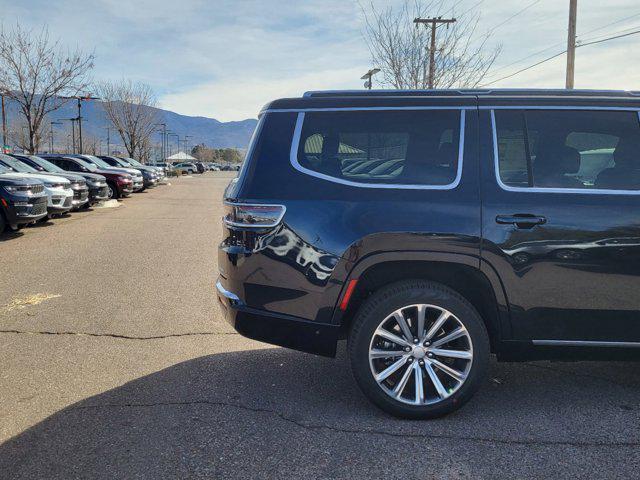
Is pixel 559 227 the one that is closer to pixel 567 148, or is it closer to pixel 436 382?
pixel 567 148

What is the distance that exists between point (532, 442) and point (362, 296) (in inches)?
51.1

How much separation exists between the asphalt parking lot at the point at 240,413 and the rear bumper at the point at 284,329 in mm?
450

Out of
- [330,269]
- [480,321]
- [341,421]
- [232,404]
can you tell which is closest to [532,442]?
[480,321]

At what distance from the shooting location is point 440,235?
332 cm

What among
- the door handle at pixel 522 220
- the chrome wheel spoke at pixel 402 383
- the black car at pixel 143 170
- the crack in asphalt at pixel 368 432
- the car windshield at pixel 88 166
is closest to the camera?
the crack in asphalt at pixel 368 432

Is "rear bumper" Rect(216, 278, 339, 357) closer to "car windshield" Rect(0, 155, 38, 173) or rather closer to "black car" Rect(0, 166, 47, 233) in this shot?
"black car" Rect(0, 166, 47, 233)

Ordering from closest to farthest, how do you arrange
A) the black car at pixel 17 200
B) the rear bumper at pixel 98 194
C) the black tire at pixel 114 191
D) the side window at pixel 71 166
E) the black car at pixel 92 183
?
the black car at pixel 17 200
the black car at pixel 92 183
the rear bumper at pixel 98 194
the side window at pixel 71 166
the black tire at pixel 114 191

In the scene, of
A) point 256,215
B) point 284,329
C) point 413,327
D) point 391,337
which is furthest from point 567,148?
point 284,329

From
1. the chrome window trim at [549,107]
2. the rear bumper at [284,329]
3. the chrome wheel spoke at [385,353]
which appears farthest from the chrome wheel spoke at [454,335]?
the chrome window trim at [549,107]

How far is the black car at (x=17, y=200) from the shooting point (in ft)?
35.6

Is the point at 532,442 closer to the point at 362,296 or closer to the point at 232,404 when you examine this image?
the point at 362,296

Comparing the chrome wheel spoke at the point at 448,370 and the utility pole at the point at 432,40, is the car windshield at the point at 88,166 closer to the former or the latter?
the utility pole at the point at 432,40

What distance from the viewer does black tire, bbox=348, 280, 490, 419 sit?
Answer: 335 centimetres

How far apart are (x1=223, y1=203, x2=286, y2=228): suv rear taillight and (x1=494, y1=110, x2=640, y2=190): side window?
4.66ft
